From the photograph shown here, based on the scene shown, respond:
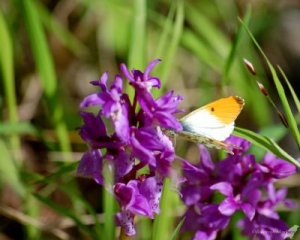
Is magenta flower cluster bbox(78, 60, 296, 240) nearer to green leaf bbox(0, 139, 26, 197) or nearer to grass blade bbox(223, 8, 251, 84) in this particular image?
grass blade bbox(223, 8, 251, 84)

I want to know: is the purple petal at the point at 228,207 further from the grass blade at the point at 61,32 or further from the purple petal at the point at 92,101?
the grass blade at the point at 61,32

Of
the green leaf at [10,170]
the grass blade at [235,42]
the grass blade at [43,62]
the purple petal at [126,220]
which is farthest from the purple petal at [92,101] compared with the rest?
the grass blade at [43,62]

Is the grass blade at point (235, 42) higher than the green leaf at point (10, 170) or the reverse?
higher

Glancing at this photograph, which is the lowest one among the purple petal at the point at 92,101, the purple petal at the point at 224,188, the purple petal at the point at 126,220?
the purple petal at the point at 224,188

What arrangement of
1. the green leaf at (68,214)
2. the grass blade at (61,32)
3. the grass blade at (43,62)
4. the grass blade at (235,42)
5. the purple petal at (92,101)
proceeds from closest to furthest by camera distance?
the purple petal at (92,101)
the green leaf at (68,214)
the grass blade at (235,42)
the grass blade at (43,62)
the grass blade at (61,32)

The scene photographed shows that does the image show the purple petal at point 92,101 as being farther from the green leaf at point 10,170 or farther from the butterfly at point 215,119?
the green leaf at point 10,170

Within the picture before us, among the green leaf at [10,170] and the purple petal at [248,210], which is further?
the green leaf at [10,170]

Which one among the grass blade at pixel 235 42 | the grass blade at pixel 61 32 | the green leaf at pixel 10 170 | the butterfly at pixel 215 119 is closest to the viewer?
the butterfly at pixel 215 119

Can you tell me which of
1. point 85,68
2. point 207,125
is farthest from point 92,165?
point 85,68
